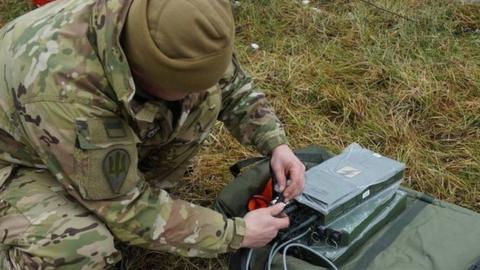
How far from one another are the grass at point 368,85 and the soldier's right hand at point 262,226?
1.37 feet

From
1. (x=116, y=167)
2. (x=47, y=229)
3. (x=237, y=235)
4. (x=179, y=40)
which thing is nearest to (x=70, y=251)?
(x=47, y=229)

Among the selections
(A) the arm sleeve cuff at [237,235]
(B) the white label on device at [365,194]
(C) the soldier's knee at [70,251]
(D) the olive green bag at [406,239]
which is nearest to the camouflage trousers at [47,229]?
(C) the soldier's knee at [70,251]

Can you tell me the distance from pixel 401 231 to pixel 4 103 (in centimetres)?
122

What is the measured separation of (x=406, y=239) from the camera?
6.45ft

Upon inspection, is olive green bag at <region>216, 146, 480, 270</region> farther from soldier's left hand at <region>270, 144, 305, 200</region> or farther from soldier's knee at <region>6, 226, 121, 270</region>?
soldier's knee at <region>6, 226, 121, 270</region>

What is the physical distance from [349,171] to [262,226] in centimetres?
45

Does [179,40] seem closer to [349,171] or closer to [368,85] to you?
[349,171]

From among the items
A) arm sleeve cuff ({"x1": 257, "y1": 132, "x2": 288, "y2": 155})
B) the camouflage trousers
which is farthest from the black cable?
the camouflage trousers

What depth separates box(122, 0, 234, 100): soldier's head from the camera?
4.33 ft

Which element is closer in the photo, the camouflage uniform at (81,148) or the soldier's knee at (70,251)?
the camouflage uniform at (81,148)

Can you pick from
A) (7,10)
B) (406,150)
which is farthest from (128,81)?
(7,10)

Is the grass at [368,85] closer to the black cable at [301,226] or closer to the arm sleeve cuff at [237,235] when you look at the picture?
the black cable at [301,226]

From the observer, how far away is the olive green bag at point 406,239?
6.10ft

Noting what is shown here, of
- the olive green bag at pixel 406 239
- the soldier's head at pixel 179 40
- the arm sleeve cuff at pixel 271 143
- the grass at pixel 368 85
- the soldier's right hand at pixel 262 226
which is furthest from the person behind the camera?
the grass at pixel 368 85
